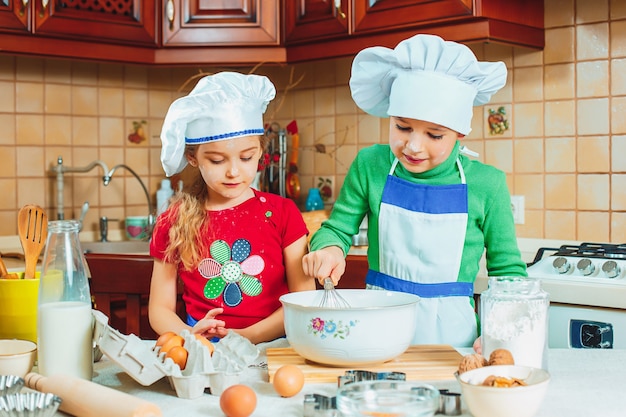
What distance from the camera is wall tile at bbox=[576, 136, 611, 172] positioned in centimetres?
219

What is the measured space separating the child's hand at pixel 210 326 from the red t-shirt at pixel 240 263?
197 millimetres

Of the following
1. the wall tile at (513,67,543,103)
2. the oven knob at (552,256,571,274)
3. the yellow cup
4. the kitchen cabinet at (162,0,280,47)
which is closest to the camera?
the yellow cup

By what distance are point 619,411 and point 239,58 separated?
185 cm

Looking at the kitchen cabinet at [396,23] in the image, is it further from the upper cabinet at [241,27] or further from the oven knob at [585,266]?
the oven knob at [585,266]

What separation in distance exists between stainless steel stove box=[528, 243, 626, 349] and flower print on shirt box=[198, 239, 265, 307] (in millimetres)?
720

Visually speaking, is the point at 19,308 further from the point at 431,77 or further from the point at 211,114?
the point at 431,77

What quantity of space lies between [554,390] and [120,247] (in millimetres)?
1980

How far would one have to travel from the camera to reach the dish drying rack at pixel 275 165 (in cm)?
271

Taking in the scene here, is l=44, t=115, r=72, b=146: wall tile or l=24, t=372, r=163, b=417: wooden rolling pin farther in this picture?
l=44, t=115, r=72, b=146: wall tile

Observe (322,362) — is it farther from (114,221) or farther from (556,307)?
(114,221)

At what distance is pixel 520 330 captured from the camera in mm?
947

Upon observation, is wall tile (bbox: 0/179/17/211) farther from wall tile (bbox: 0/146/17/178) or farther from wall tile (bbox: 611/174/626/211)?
wall tile (bbox: 611/174/626/211)

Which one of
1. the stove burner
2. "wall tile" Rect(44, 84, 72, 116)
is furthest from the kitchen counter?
"wall tile" Rect(44, 84, 72, 116)

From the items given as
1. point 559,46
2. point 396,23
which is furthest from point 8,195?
point 559,46
